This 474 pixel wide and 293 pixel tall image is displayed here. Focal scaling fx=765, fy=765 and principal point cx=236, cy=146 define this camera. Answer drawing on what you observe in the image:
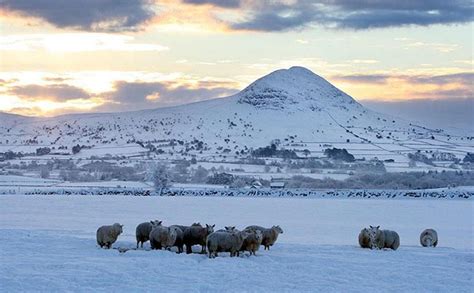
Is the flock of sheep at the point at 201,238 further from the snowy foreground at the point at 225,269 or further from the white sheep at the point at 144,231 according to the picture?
the snowy foreground at the point at 225,269

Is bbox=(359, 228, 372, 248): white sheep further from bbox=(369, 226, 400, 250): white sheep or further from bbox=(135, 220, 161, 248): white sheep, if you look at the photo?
bbox=(135, 220, 161, 248): white sheep

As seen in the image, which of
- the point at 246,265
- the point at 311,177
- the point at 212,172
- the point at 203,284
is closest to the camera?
the point at 203,284

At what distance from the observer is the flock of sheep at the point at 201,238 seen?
22.9m

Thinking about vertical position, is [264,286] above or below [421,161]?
below

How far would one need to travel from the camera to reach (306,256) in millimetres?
23141

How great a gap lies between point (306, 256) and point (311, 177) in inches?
4787

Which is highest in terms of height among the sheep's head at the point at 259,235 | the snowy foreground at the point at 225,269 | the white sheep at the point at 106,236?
the sheep's head at the point at 259,235

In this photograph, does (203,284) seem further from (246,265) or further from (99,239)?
(99,239)

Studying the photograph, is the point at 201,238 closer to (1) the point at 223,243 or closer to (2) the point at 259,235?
(2) the point at 259,235

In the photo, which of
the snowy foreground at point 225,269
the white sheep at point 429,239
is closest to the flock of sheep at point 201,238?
the snowy foreground at point 225,269

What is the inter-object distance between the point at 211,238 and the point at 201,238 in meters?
2.22

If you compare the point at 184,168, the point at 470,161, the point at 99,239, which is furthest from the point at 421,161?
the point at 99,239

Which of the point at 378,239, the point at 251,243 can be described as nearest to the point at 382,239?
the point at 378,239

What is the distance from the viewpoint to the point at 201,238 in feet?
82.0
